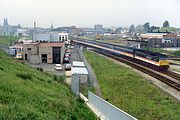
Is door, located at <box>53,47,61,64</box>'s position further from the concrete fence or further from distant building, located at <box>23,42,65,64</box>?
the concrete fence

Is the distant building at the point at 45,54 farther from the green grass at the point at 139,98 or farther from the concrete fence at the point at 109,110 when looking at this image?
the concrete fence at the point at 109,110

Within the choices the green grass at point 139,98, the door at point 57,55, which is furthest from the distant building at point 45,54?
the green grass at point 139,98

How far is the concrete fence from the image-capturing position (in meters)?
13.4

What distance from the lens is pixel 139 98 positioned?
2395cm

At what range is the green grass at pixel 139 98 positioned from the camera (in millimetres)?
19344

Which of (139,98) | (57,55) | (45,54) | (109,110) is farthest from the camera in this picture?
(57,55)

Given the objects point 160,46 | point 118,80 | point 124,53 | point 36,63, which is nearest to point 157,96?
point 118,80

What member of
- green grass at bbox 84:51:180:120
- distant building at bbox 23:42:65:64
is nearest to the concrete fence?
green grass at bbox 84:51:180:120

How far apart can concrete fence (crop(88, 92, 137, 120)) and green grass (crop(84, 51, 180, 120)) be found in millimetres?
2086

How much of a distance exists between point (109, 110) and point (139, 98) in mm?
8430

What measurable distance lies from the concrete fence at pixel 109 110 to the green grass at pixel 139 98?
2.09m

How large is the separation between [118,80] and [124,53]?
26.8 metres

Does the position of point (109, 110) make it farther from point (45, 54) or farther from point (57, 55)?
point (45, 54)

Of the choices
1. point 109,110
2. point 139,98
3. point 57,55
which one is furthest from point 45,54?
point 109,110
